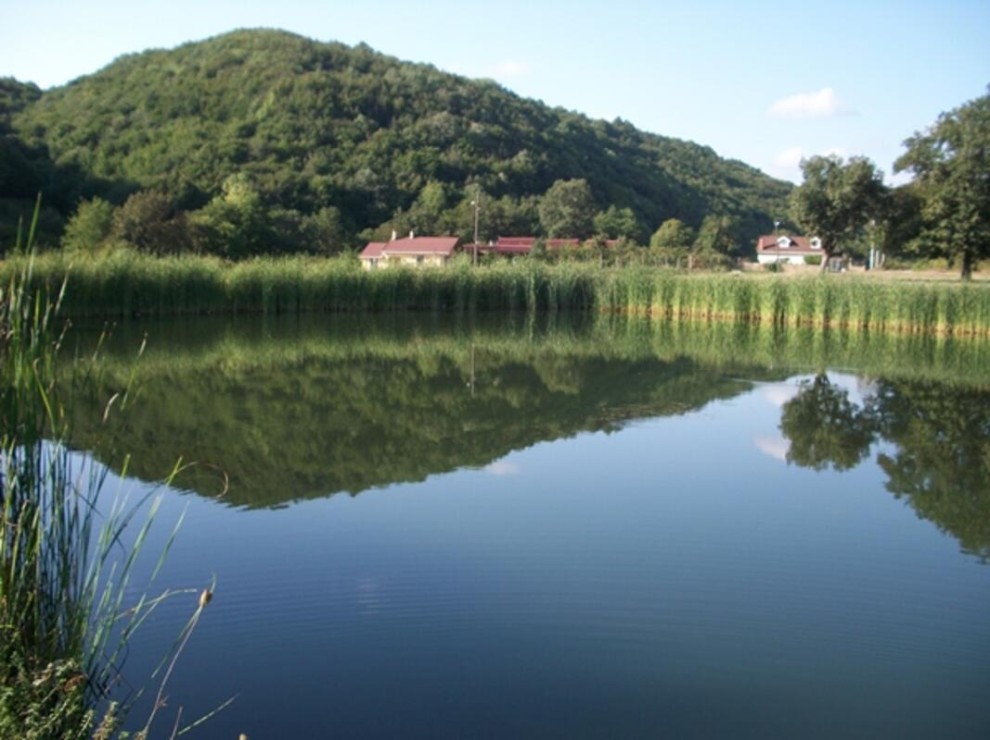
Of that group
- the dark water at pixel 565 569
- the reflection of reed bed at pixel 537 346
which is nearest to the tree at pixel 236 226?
the reflection of reed bed at pixel 537 346

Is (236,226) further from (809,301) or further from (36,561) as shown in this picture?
(36,561)

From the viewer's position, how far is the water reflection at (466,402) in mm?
7980

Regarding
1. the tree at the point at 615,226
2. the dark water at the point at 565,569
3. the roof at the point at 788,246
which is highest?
the tree at the point at 615,226

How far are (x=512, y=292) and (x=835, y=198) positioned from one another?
1208 cm

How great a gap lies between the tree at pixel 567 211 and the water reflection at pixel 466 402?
38.0 meters

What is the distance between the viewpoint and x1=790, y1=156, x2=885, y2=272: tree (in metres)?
31.4

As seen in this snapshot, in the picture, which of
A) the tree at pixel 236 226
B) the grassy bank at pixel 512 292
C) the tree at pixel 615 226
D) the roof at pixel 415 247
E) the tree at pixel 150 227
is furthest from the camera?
the tree at pixel 615 226

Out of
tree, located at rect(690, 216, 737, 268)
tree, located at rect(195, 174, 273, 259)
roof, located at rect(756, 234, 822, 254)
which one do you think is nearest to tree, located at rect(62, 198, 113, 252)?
tree, located at rect(195, 174, 273, 259)

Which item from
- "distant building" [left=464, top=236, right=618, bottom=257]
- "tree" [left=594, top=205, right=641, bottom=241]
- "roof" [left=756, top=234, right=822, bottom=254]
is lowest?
"distant building" [left=464, top=236, right=618, bottom=257]

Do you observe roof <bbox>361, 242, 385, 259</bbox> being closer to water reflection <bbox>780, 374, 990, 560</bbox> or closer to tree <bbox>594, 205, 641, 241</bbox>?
tree <bbox>594, 205, 641, 241</bbox>

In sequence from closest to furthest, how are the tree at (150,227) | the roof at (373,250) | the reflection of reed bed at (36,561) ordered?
the reflection of reed bed at (36,561) → the tree at (150,227) → the roof at (373,250)

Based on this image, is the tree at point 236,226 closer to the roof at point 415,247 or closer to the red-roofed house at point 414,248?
the red-roofed house at point 414,248

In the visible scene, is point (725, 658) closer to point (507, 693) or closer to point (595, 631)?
point (595, 631)

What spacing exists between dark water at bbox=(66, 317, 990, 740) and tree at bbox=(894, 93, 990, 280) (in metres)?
17.8
